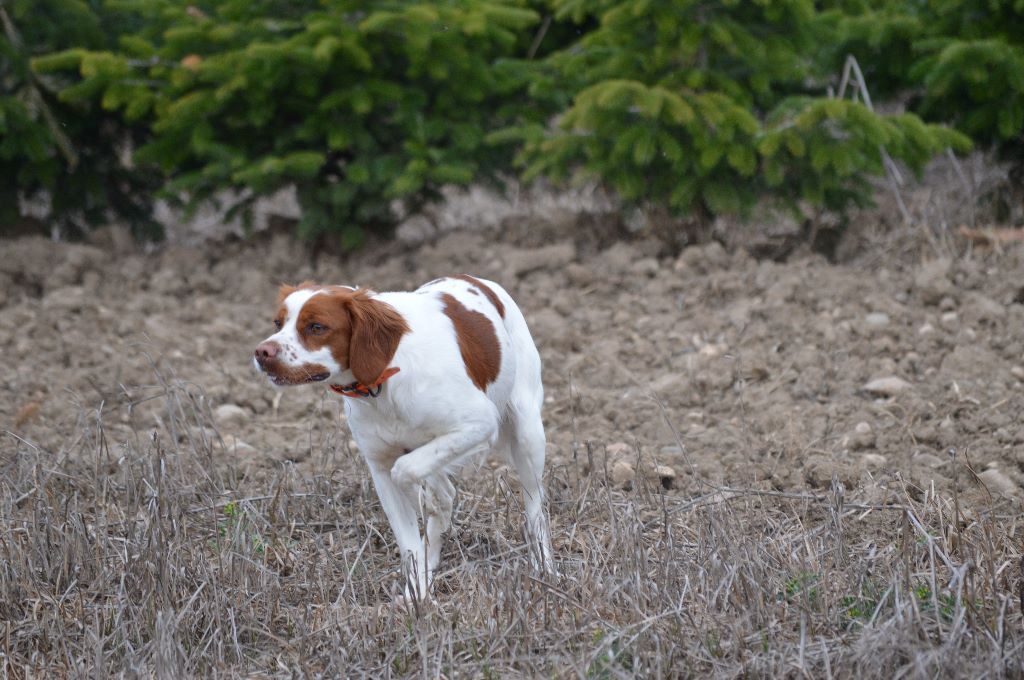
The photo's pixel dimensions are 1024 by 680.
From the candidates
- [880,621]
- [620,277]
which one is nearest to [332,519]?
[880,621]

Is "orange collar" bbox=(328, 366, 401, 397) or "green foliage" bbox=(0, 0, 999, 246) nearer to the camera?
"orange collar" bbox=(328, 366, 401, 397)

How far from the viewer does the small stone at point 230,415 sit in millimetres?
5450

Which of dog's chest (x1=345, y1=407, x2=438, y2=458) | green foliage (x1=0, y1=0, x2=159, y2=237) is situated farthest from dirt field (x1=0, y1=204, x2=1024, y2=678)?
green foliage (x1=0, y1=0, x2=159, y2=237)

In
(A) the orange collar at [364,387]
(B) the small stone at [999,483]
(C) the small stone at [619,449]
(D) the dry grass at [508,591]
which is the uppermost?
(A) the orange collar at [364,387]

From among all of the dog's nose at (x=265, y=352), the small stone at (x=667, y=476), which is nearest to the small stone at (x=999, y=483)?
the small stone at (x=667, y=476)

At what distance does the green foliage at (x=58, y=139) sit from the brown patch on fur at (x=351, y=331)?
5.02m

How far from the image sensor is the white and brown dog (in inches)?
132

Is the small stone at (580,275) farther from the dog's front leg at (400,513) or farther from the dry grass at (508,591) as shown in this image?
the dog's front leg at (400,513)

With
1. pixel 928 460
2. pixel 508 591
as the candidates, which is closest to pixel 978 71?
pixel 928 460

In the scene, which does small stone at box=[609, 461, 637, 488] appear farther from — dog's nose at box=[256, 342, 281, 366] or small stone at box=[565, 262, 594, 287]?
Result: small stone at box=[565, 262, 594, 287]

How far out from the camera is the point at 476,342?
3717 mm

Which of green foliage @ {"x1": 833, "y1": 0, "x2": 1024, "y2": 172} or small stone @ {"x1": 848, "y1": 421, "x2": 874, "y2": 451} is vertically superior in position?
green foliage @ {"x1": 833, "y1": 0, "x2": 1024, "y2": 172}

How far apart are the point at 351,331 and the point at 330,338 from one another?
0.24ft

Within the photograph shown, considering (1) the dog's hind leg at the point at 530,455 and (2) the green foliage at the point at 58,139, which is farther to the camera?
(2) the green foliage at the point at 58,139
